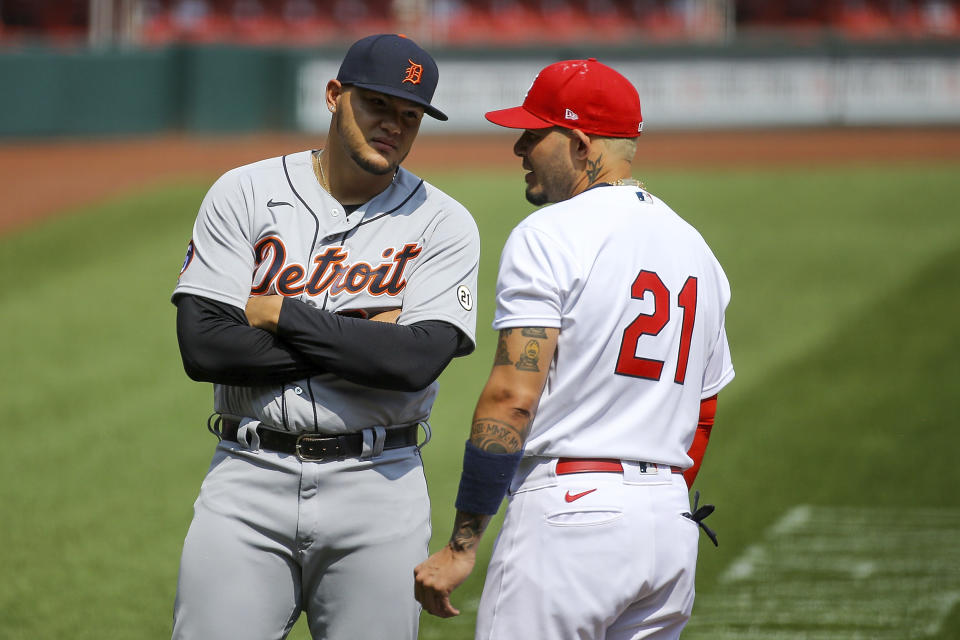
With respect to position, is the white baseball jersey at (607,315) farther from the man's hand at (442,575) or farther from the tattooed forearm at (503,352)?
the man's hand at (442,575)

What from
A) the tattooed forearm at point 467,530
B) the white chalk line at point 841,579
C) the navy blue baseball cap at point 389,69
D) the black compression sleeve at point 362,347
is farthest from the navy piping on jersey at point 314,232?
the white chalk line at point 841,579

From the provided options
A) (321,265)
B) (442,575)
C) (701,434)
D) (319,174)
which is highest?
(319,174)

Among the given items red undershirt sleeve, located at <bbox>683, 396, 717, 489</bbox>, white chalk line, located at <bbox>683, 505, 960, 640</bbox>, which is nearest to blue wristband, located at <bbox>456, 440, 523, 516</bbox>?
red undershirt sleeve, located at <bbox>683, 396, 717, 489</bbox>

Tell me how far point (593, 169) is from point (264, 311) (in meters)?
0.95

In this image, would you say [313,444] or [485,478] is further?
[313,444]

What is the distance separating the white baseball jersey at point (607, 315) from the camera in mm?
2604

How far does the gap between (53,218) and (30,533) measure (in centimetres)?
916

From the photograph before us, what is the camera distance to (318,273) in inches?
121

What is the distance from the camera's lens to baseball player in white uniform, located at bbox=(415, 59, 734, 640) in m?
2.59

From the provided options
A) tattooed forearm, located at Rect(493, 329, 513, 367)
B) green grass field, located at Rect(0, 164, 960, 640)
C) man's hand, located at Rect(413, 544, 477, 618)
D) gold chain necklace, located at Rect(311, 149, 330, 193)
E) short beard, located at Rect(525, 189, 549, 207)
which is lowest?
green grass field, located at Rect(0, 164, 960, 640)

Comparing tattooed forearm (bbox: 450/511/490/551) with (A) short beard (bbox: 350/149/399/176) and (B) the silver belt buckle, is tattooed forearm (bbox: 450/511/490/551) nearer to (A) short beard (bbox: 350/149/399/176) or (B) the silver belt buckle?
(B) the silver belt buckle

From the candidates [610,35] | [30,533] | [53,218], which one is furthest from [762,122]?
[30,533]

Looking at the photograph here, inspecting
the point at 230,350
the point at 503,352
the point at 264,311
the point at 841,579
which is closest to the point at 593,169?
the point at 503,352

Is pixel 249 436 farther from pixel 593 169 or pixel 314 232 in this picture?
pixel 593 169
